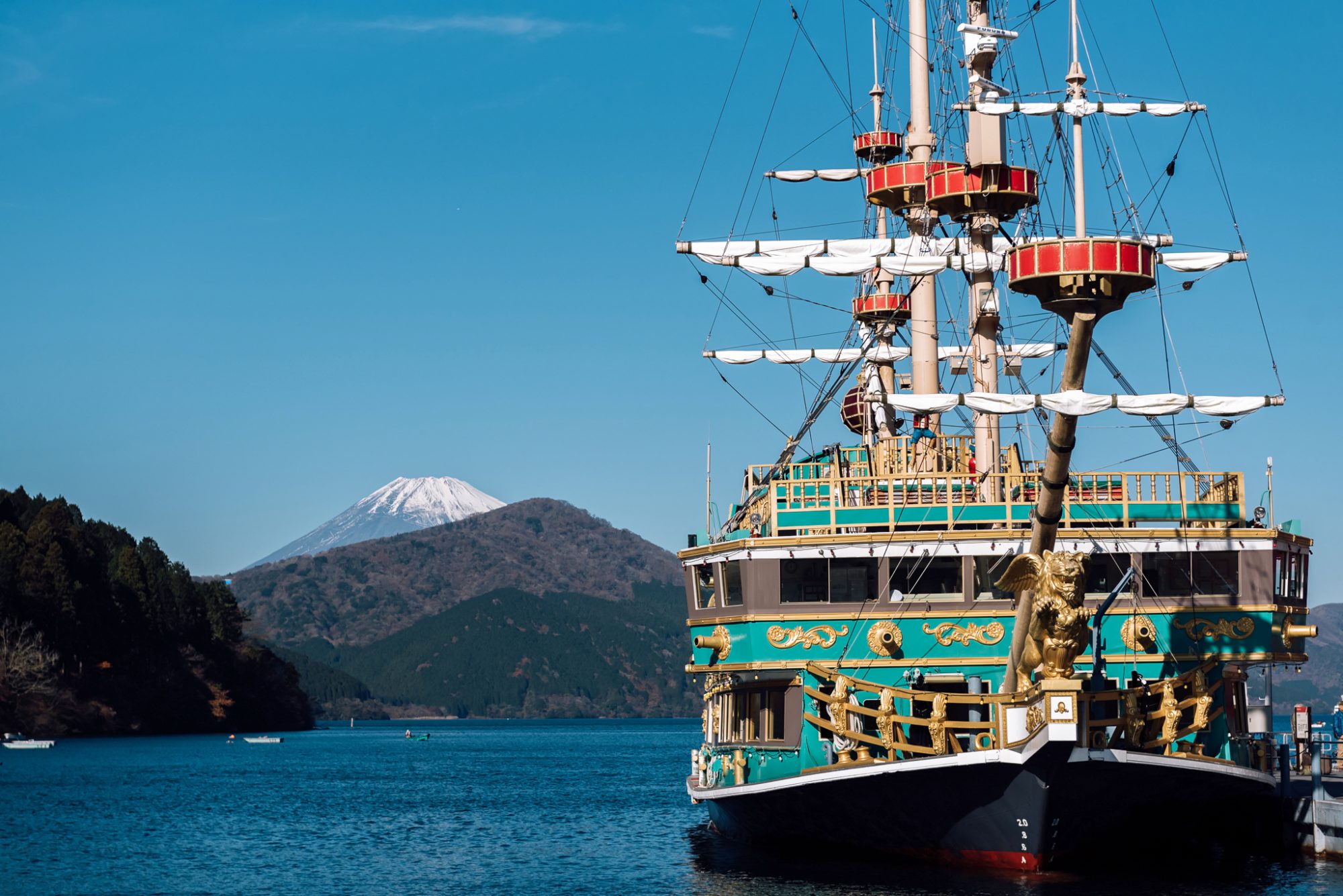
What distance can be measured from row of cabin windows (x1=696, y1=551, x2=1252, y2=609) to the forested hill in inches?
4292

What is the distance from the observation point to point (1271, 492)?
135 ft

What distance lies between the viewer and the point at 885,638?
1517 inches

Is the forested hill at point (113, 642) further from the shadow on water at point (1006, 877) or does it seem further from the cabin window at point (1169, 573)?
the cabin window at point (1169, 573)

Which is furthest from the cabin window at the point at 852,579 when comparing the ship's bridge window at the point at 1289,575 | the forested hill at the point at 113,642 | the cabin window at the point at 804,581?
the forested hill at the point at 113,642

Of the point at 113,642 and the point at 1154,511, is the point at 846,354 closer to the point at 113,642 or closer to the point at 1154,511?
the point at 1154,511

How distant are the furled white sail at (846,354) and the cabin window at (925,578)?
1378 centimetres

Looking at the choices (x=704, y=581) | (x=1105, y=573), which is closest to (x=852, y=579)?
(x=704, y=581)

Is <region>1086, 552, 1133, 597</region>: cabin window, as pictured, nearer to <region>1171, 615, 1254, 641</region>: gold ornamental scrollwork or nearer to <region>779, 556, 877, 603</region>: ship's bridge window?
<region>1171, 615, 1254, 641</region>: gold ornamental scrollwork

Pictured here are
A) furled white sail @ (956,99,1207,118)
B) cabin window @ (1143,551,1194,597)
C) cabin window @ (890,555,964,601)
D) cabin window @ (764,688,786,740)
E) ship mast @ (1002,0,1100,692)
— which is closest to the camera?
ship mast @ (1002,0,1100,692)

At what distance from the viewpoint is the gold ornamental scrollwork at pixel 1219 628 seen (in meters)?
38.9

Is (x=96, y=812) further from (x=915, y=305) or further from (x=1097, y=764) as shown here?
(x=1097, y=764)

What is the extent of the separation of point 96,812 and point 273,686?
126m

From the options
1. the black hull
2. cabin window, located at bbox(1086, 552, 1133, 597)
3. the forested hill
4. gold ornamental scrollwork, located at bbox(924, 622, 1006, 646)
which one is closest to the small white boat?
the forested hill

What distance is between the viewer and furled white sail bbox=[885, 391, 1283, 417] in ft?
112
